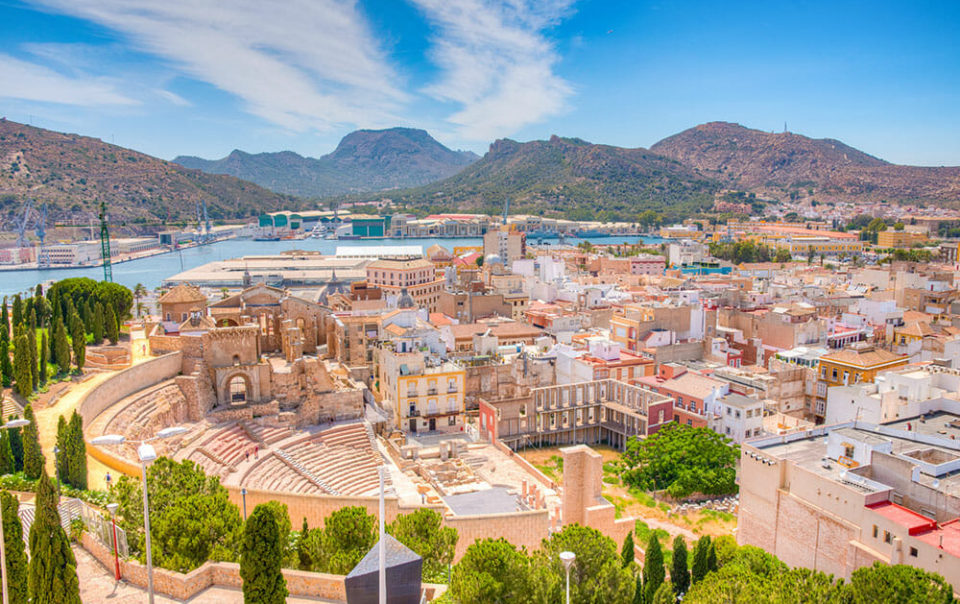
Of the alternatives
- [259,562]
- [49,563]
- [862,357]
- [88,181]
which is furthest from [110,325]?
[88,181]

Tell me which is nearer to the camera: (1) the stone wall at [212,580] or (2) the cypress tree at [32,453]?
(1) the stone wall at [212,580]

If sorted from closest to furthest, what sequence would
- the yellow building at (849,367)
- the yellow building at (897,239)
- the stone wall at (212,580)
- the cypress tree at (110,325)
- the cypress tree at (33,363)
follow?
the stone wall at (212,580) < the cypress tree at (33,363) < the cypress tree at (110,325) < the yellow building at (849,367) < the yellow building at (897,239)

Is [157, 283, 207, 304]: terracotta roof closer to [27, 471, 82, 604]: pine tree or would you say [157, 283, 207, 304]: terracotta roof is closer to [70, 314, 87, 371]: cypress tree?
[70, 314, 87, 371]: cypress tree

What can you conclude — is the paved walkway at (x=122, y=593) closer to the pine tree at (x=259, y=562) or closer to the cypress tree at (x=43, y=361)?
the pine tree at (x=259, y=562)

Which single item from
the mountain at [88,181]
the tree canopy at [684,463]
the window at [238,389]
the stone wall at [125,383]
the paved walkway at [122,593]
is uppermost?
the mountain at [88,181]

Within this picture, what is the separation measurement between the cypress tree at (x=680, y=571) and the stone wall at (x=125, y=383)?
20.4m

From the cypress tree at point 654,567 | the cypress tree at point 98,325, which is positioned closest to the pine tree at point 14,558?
the cypress tree at point 654,567

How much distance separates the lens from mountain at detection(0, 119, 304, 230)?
12688 cm

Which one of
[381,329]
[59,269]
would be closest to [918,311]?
[381,329]

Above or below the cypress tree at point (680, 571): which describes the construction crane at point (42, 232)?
above

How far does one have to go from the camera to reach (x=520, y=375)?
40219mm

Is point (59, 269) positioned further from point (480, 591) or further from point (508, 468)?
point (480, 591)

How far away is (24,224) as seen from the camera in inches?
4365

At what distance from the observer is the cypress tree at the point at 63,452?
761 inches
